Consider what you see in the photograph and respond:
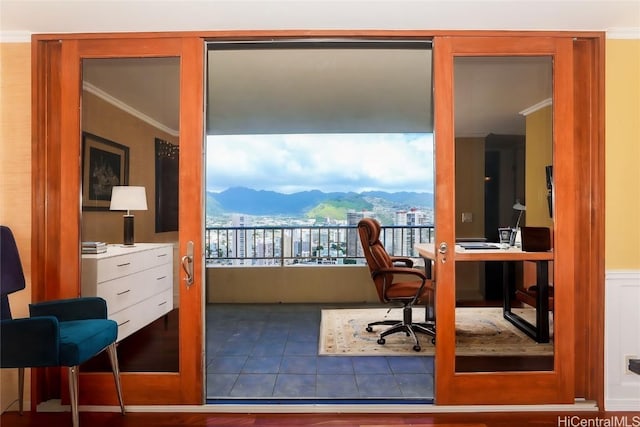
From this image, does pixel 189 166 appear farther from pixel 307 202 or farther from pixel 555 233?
pixel 307 202

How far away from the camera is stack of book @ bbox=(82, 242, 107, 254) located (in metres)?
2.32

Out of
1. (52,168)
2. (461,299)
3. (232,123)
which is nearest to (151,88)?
(52,168)

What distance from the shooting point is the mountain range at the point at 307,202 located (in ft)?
18.3

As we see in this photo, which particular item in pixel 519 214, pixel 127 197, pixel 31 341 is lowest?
pixel 31 341

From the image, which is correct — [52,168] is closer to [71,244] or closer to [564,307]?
[71,244]

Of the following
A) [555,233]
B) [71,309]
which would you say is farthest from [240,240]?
[555,233]

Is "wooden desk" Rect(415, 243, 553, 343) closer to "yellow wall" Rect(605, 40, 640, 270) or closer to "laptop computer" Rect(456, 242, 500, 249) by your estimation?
"laptop computer" Rect(456, 242, 500, 249)

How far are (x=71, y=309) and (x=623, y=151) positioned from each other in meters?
3.33

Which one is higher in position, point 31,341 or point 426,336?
point 31,341

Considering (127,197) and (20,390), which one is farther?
(127,197)

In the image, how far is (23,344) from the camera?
181cm

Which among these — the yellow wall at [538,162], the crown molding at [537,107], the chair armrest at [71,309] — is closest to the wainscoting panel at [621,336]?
the yellow wall at [538,162]

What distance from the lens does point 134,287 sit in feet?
8.94

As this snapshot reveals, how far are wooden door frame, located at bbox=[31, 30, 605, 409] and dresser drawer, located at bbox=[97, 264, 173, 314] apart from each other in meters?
0.26
